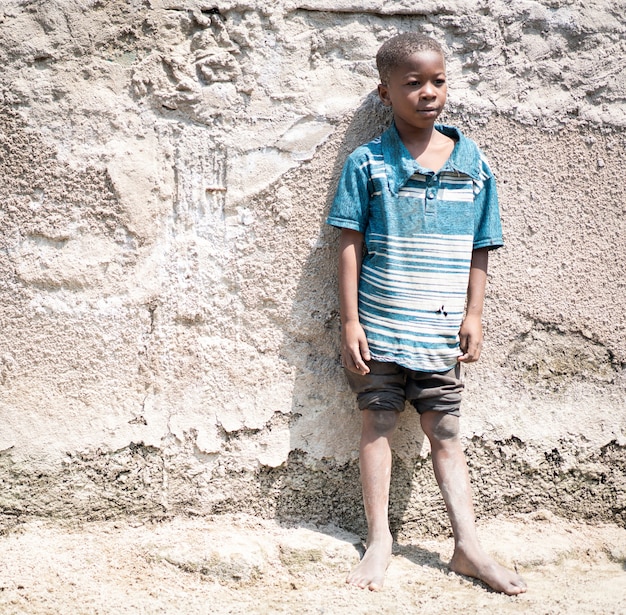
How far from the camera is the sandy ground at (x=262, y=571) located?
1.99m

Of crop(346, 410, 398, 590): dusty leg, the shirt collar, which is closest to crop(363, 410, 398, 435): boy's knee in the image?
crop(346, 410, 398, 590): dusty leg

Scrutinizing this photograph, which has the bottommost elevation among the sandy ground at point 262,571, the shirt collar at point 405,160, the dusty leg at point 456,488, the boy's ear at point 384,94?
the sandy ground at point 262,571

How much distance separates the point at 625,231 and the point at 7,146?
179cm

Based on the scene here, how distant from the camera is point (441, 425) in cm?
223

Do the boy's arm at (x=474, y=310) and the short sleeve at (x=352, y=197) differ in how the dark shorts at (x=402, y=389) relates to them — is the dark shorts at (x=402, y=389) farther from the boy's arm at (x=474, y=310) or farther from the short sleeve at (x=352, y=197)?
the short sleeve at (x=352, y=197)

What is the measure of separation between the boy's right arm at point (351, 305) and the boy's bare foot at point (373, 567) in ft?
1.57

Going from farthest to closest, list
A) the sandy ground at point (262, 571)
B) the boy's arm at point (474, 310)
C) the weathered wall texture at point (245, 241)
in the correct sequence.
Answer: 1. the boy's arm at point (474, 310)
2. the weathered wall texture at point (245, 241)
3. the sandy ground at point (262, 571)

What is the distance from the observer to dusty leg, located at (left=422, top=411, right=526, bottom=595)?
7.07ft

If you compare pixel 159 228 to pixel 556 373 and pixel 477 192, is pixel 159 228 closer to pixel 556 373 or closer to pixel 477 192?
pixel 477 192

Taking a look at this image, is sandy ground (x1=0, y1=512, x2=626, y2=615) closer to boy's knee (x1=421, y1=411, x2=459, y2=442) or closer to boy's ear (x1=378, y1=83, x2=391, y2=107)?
boy's knee (x1=421, y1=411, x2=459, y2=442)

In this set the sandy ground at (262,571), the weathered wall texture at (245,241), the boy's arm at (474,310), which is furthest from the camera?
the boy's arm at (474,310)

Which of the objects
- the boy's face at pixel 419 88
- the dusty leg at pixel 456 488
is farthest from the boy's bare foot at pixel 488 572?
the boy's face at pixel 419 88

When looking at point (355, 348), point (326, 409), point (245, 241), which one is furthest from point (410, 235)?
point (326, 409)

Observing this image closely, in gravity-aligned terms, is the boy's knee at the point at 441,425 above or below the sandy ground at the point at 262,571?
above
